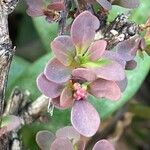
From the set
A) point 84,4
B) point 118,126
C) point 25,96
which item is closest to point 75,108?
point 84,4

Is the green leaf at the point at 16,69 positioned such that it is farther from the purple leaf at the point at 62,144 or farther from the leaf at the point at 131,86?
the purple leaf at the point at 62,144

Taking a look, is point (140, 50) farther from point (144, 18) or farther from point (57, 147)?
point (144, 18)

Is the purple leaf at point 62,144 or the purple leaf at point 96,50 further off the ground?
the purple leaf at point 96,50

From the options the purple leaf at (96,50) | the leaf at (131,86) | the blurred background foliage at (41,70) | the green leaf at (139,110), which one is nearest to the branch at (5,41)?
the purple leaf at (96,50)

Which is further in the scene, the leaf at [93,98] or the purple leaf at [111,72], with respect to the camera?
the leaf at [93,98]

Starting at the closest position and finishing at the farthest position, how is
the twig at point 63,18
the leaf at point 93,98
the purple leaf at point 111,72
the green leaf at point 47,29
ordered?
1. the purple leaf at point 111,72
2. the twig at point 63,18
3. the leaf at point 93,98
4. the green leaf at point 47,29

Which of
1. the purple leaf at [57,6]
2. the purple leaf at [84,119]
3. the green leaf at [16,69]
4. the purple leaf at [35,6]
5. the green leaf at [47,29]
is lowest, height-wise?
the green leaf at [16,69]

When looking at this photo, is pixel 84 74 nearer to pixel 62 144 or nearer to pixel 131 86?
pixel 62 144
